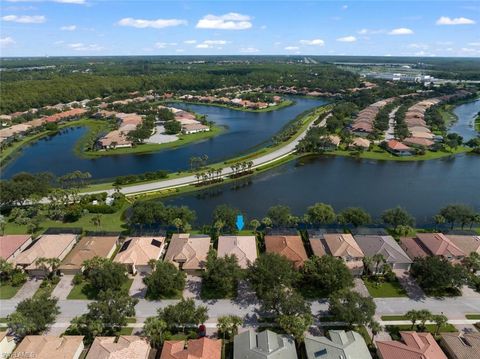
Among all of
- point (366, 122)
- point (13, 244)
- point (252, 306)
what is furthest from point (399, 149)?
point (13, 244)

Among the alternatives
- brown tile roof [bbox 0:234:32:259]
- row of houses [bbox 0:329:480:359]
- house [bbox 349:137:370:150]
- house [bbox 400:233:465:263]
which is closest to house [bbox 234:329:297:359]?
row of houses [bbox 0:329:480:359]

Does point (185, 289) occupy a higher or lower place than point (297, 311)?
lower

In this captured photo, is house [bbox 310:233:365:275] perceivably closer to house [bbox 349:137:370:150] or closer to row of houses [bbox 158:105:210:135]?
house [bbox 349:137:370:150]

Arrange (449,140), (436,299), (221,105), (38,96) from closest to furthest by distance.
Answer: (436,299), (449,140), (38,96), (221,105)

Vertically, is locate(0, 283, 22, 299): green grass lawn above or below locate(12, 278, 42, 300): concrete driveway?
above

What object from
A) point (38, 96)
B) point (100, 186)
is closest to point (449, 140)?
point (100, 186)

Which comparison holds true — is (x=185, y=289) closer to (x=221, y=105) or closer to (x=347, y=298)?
(x=347, y=298)
